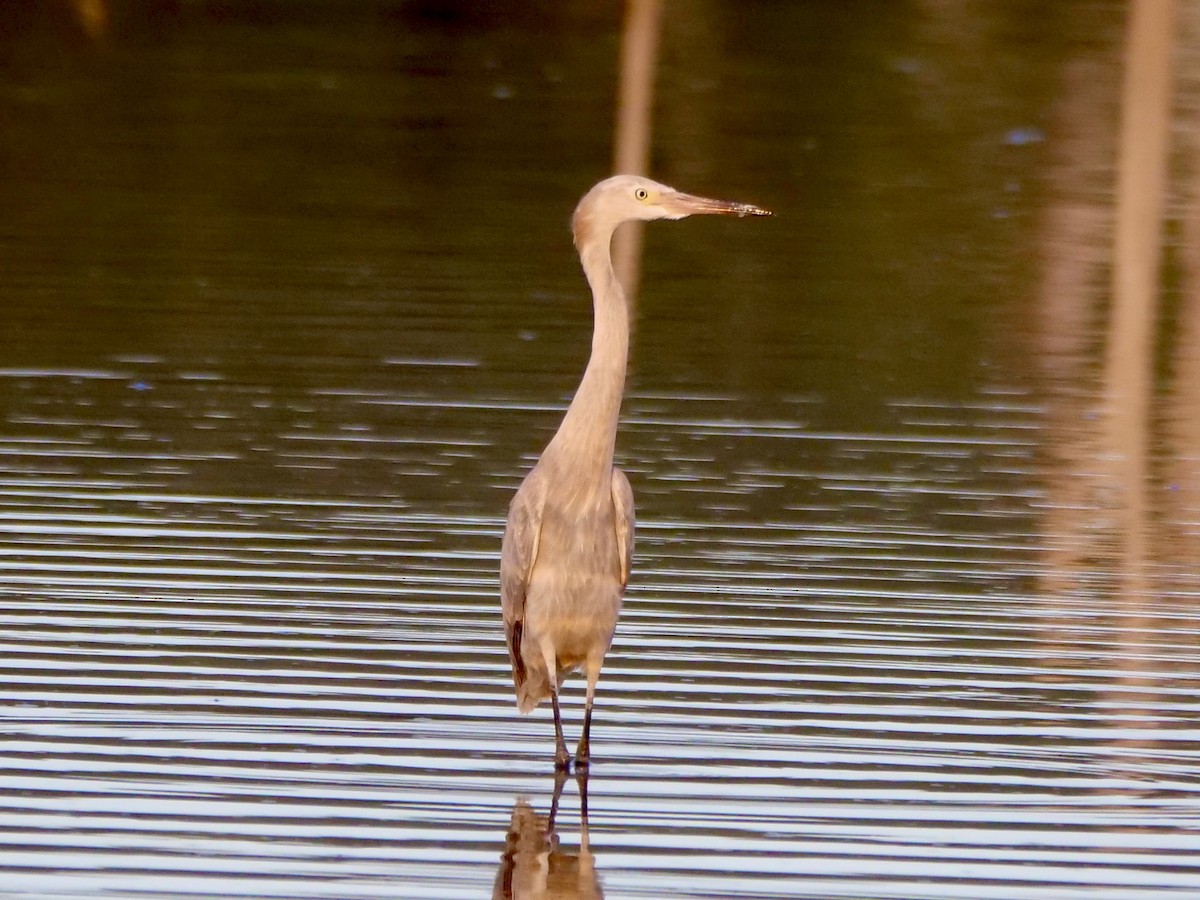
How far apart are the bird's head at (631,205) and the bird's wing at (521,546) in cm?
88

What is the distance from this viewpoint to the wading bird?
7.90 metres

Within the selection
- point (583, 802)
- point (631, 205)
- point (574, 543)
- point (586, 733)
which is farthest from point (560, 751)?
point (631, 205)

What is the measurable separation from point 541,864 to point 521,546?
5.23 feet

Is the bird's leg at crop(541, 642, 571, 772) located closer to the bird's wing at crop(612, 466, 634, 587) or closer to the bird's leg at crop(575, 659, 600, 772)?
the bird's leg at crop(575, 659, 600, 772)

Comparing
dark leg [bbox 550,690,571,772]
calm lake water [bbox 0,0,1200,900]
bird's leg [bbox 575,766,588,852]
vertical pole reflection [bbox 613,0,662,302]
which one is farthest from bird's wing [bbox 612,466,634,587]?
vertical pole reflection [bbox 613,0,662,302]

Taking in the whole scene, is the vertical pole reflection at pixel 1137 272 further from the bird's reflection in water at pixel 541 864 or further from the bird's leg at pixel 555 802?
the bird's reflection in water at pixel 541 864

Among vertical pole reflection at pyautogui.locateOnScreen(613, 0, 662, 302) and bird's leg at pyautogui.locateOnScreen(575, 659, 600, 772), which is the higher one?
vertical pole reflection at pyautogui.locateOnScreen(613, 0, 662, 302)

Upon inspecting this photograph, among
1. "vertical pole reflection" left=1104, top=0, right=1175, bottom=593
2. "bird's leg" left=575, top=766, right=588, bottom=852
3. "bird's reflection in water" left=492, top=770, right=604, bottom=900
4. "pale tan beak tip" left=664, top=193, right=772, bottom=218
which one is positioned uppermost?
"pale tan beak tip" left=664, top=193, right=772, bottom=218

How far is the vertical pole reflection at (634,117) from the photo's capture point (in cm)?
1727

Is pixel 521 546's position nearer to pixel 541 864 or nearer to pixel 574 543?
pixel 574 543

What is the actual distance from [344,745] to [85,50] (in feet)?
70.7

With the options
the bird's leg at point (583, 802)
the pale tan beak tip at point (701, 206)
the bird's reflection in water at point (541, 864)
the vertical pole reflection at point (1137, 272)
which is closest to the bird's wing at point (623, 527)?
the bird's leg at point (583, 802)

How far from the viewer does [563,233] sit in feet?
58.6

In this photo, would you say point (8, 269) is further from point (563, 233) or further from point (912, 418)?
point (912, 418)
